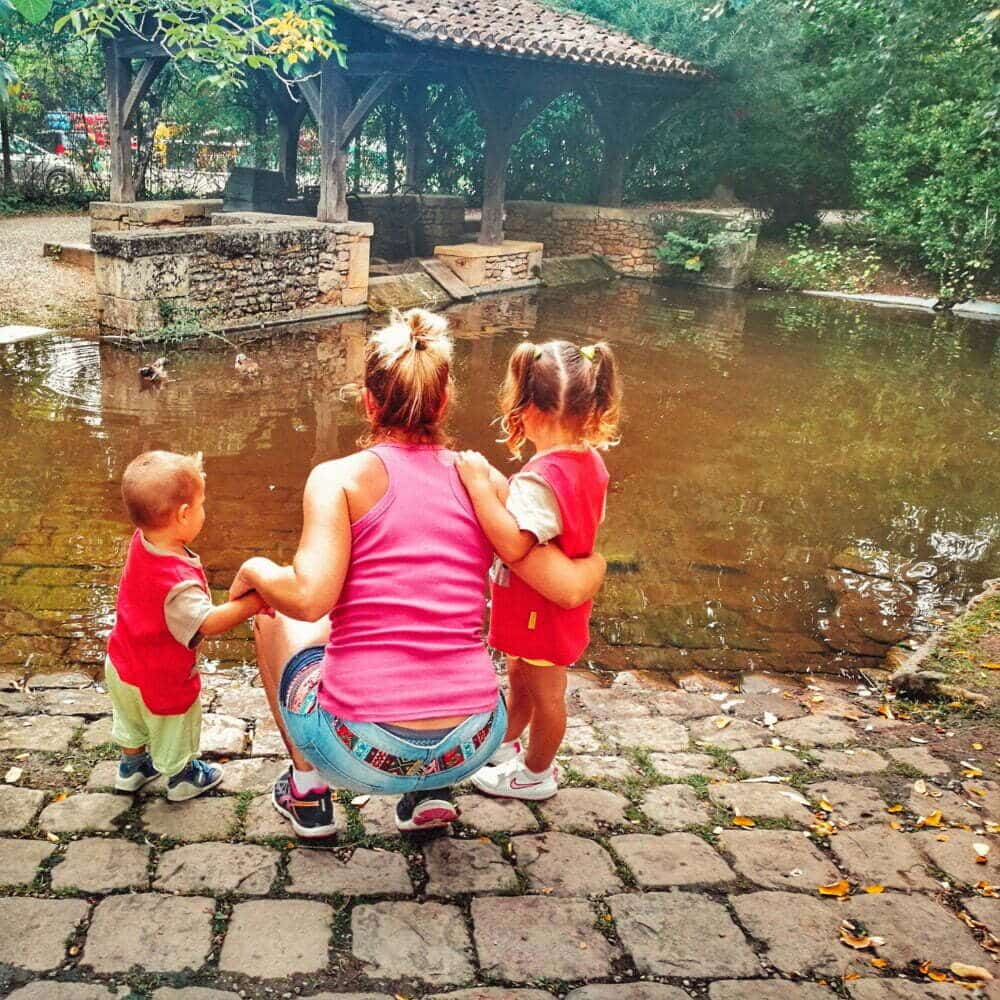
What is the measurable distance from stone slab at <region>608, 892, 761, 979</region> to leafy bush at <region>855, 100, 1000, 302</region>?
511 inches

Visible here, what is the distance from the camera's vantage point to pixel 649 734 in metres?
3.11

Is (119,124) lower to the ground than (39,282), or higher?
higher

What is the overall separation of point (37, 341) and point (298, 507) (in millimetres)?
4742

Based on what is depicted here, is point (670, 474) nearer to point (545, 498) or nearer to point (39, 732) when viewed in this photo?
point (545, 498)

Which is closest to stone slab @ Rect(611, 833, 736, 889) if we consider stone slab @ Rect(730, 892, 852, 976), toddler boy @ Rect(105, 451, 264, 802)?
stone slab @ Rect(730, 892, 852, 976)

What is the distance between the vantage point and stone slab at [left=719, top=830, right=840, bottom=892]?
87.3 inches

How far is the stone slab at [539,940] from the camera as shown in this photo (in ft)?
6.10

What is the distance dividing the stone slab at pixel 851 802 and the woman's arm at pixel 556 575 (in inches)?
37.6

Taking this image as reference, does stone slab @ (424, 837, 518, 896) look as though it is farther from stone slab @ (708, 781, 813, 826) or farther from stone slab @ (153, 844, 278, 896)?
stone slab @ (708, 781, 813, 826)

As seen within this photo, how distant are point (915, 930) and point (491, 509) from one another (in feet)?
4.18

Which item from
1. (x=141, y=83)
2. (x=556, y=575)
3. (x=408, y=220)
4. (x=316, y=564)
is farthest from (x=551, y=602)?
(x=408, y=220)

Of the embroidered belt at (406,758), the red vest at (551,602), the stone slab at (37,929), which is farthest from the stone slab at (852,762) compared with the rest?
the stone slab at (37,929)

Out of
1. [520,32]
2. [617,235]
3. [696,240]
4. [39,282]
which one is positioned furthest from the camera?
[617,235]

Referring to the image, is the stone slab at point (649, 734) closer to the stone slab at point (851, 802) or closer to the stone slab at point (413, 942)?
the stone slab at point (851, 802)
